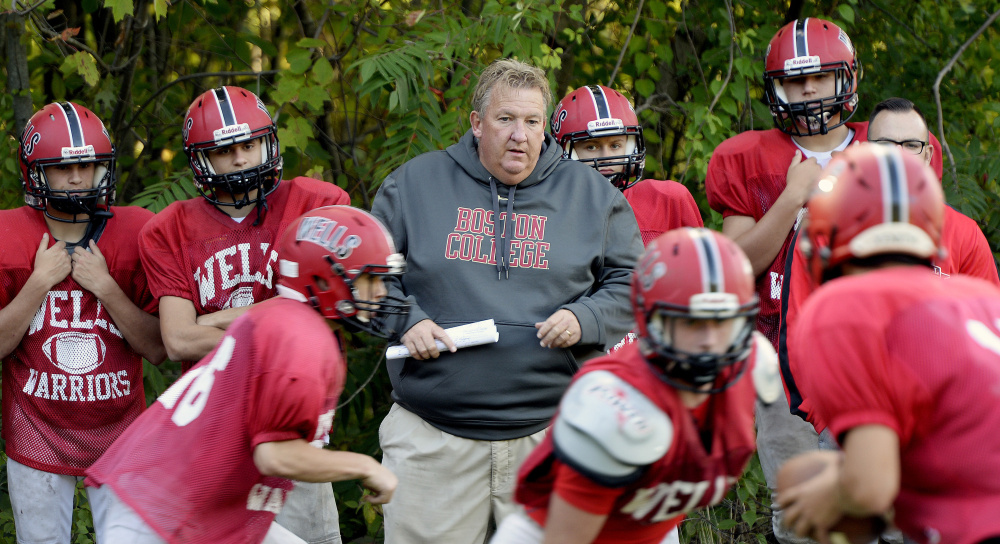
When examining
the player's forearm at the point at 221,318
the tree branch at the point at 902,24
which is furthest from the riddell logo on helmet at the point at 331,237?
the tree branch at the point at 902,24

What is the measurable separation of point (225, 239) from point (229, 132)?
1.60ft

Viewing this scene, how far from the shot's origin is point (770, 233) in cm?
435

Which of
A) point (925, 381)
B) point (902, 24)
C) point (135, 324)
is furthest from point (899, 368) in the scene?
point (902, 24)

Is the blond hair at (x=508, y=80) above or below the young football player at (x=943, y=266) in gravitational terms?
above

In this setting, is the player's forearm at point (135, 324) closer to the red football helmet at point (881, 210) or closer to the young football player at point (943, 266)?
the young football player at point (943, 266)

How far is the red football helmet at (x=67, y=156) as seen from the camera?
14.7ft

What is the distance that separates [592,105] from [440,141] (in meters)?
0.88

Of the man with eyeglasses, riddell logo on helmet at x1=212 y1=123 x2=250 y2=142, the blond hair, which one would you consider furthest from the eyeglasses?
riddell logo on helmet at x1=212 y1=123 x2=250 y2=142

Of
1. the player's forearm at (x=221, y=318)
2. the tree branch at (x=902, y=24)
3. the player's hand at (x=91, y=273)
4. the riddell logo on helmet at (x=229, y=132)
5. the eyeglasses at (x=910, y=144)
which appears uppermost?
the tree branch at (x=902, y=24)

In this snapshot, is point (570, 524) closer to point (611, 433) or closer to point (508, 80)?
point (611, 433)

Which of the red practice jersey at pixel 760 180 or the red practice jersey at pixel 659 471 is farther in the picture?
the red practice jersey at pixel 760 180

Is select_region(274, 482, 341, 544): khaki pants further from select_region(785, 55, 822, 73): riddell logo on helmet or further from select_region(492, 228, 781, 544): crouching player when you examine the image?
select_region(785, 55, 822, 73): riddell logo on helmet

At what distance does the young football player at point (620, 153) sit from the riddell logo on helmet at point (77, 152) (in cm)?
221

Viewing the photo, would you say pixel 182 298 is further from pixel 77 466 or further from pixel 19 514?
pixel 19 514
